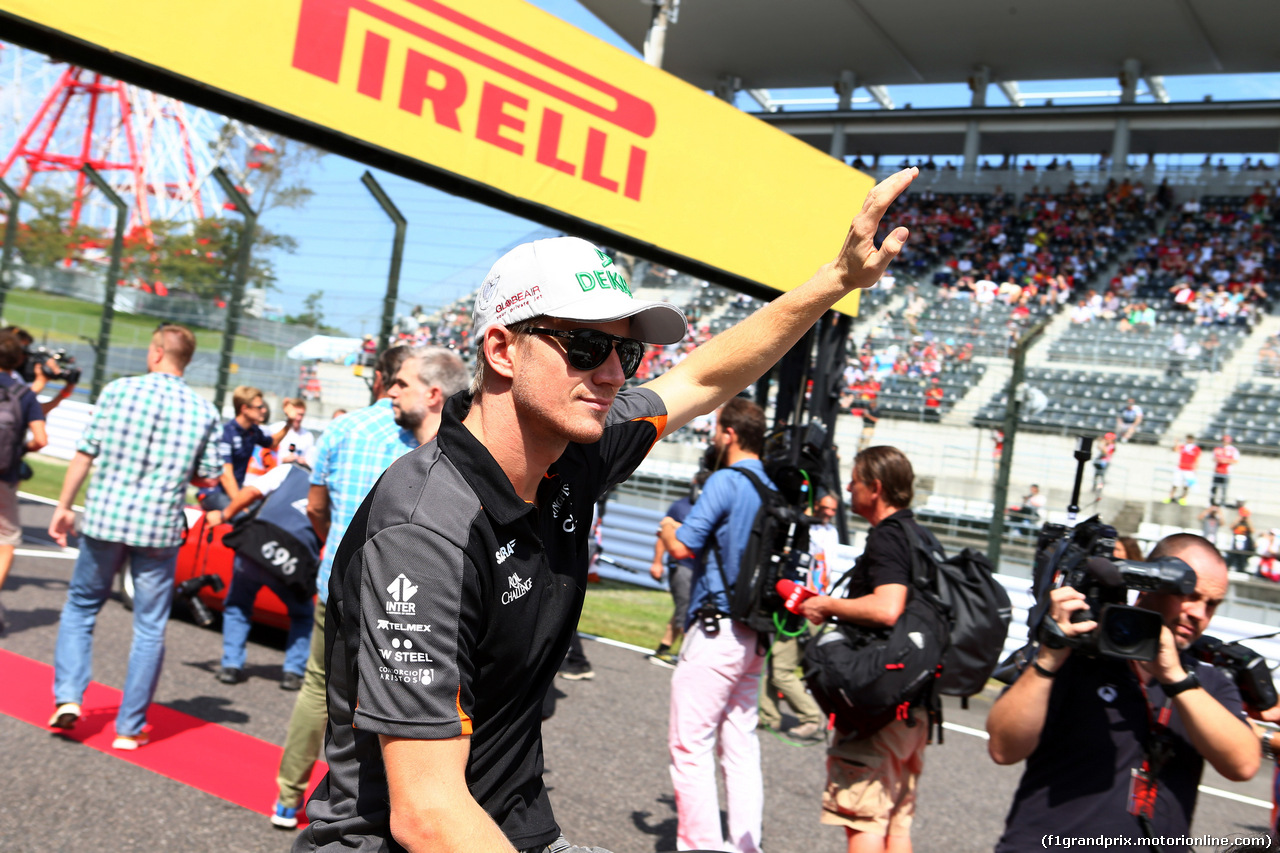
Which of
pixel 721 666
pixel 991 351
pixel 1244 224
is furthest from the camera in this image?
pixel 1244 224

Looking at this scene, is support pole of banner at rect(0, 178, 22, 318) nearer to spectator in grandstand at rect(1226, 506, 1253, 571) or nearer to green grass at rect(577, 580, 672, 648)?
green grass at rect(577, 580, 672, 648)

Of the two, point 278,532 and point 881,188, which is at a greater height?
point 881,188

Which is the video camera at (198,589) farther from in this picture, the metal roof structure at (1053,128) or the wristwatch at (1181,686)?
the metal roof structure at (1053,128)

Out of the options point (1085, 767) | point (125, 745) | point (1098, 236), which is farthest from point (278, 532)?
point (1098, 236)

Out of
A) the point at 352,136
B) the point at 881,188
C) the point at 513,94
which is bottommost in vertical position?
the point at 881,188

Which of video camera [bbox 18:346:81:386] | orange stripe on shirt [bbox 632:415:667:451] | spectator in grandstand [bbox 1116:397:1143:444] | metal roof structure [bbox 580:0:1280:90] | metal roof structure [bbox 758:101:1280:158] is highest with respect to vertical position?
metal roof structure [bbox 580:0:1280:90]

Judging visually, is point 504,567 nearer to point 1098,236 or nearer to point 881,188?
point 881,188

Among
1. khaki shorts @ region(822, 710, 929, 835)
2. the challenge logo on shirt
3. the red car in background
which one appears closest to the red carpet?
the red car in background

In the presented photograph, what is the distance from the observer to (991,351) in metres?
17.5

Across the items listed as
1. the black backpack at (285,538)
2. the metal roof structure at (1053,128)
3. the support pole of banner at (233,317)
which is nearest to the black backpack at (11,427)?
the black backpack at (285,538)

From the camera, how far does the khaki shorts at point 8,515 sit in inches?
243

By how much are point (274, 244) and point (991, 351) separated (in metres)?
12.3

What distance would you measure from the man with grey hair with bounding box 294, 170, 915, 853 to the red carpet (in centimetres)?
287

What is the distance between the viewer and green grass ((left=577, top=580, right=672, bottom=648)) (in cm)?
926
